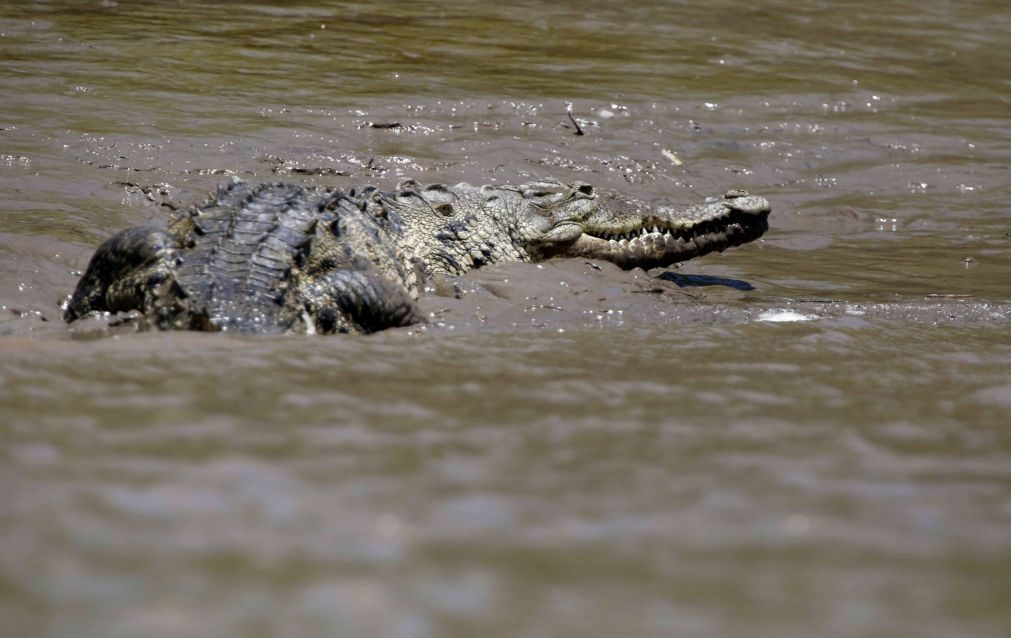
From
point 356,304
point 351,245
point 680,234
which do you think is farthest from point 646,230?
point 356,304

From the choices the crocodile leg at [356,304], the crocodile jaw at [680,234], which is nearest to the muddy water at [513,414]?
the crocodile jaw at [680,234]

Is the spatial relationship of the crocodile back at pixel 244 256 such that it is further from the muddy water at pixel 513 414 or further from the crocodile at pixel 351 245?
the muddy water at pixel 513 414

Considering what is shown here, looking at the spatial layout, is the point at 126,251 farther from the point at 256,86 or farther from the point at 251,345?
the point at 256,86

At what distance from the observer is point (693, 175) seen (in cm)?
796

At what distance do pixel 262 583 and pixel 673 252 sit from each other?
4290 millimetres

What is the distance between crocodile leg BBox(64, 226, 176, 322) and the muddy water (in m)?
0.17

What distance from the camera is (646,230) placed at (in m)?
6.01

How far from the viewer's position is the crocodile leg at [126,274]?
14.3ft

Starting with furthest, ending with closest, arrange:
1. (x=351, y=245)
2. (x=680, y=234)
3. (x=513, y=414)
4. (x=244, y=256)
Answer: (x=680, y=234)
(x=351, y=245)
(x=244, y=256)
(x=513, y=414)

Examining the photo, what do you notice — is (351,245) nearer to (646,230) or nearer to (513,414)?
(646,230)

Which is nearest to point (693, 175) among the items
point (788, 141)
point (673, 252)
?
point (788, 141)

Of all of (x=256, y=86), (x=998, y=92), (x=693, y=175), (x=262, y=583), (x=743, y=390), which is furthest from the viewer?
(x=998, y=92)

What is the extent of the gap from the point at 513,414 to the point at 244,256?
71.4 inches

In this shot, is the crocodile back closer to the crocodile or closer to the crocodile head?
the crocodile
